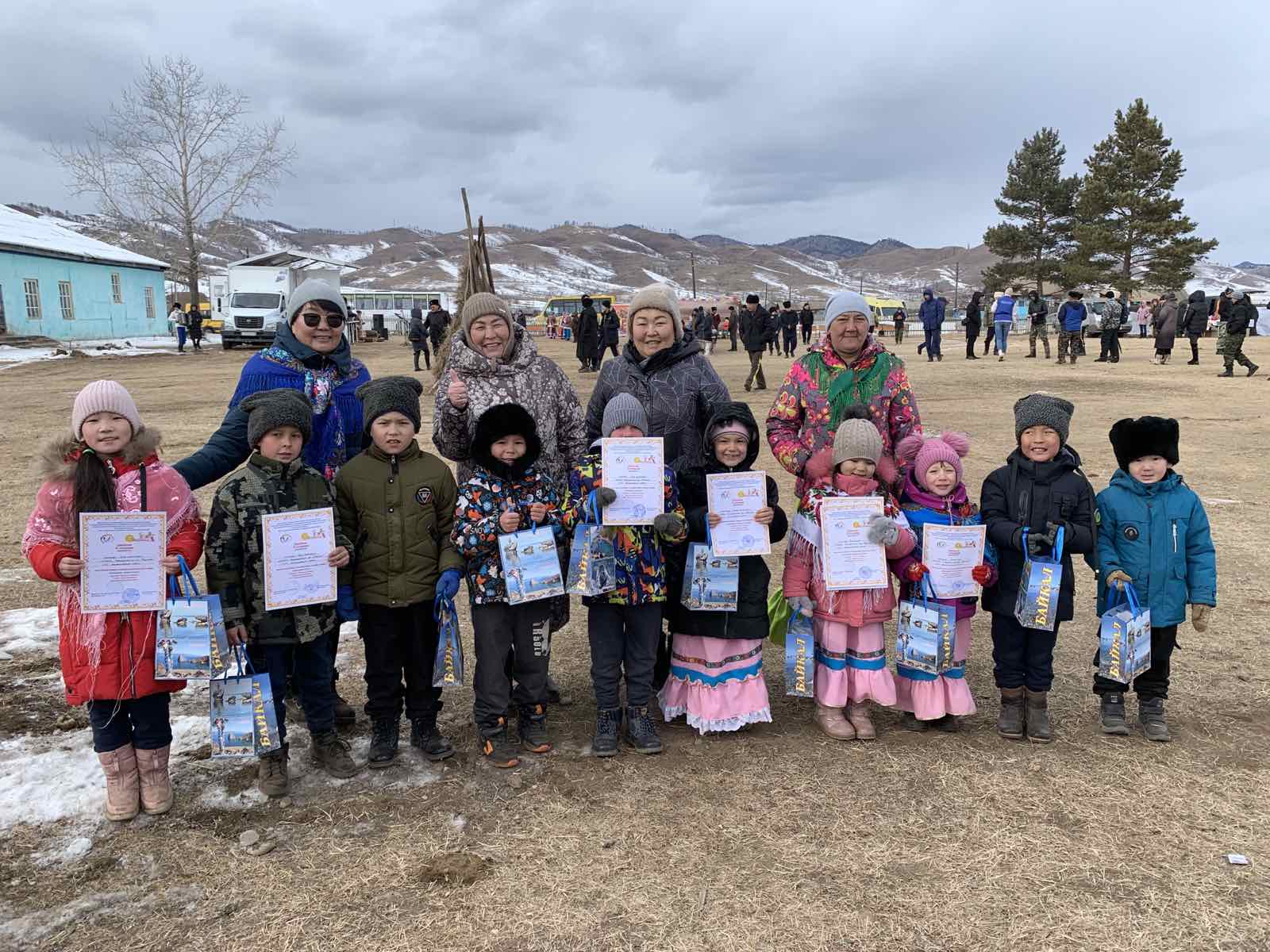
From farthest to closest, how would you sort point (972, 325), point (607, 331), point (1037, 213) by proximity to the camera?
point (1037, 213) → point (972, 325) → point (607, 331)

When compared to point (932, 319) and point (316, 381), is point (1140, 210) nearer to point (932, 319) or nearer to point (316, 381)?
point (932, 319)

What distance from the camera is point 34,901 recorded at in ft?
8.61

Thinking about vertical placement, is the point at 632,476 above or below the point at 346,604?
above

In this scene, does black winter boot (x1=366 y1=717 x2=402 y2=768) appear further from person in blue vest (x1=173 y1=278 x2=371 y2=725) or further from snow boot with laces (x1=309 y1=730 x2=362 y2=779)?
person in blue vest (x1=173 y1=278 x2=371 y2=725)

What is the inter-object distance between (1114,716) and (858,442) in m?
1.65

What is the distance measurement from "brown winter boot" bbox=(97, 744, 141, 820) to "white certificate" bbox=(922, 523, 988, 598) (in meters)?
3.18

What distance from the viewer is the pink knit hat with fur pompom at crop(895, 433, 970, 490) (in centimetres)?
354

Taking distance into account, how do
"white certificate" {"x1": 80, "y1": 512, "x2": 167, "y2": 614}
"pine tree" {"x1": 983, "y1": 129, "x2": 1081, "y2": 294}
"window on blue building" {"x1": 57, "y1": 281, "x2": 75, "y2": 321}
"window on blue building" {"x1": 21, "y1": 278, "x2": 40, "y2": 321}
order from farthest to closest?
"pine tree" {"x1": 983, "y1": 129, "x2": 1081, "y2": 294} < "window on blue building" {"x1": 57, "y1": 281, "x2": 75, "y2": 321} < "window on blue building" {"x1": 21, "y1": 278, "x2": 40, "y2": 321} < "white certificate" {"x1": 80, "y1": 512, "x2": 167, "y2": 614}

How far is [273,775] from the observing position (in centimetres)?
323

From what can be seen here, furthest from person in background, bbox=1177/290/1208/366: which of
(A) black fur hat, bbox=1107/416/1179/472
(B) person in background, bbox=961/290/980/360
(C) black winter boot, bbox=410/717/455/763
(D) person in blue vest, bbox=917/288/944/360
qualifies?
(C) black winter boot, bbox=410/717/455/763

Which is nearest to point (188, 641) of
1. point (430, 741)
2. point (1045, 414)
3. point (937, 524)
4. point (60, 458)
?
point (60, 458)

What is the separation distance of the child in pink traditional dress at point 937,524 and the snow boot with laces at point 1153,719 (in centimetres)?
73

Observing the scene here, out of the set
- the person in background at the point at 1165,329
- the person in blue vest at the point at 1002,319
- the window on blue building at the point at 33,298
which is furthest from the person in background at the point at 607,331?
the window on blue building at the point at 33,298

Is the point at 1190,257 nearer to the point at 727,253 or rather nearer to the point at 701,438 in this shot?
the point at 701,438
